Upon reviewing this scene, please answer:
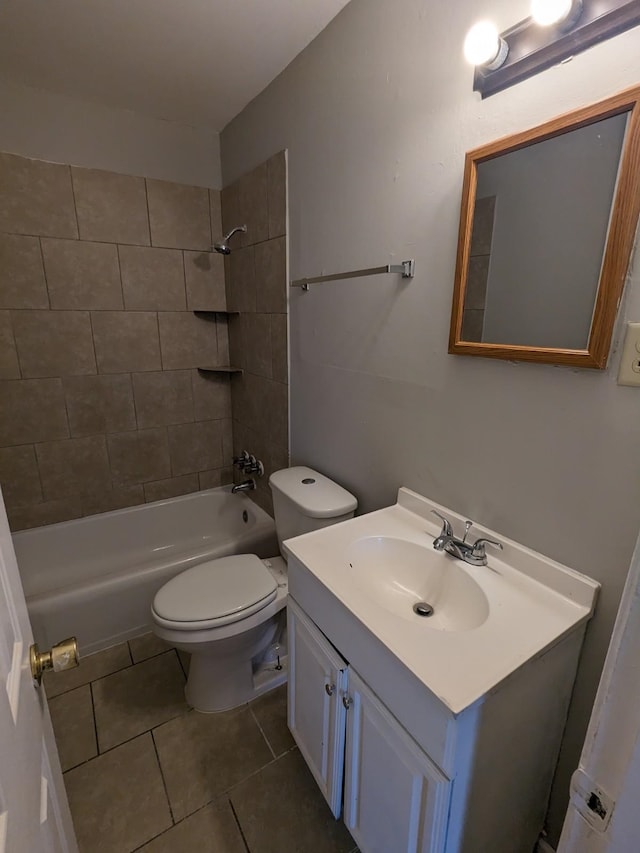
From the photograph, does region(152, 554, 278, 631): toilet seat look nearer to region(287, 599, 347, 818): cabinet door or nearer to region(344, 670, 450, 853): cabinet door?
region(287, 599, 347, 818): cabinet door

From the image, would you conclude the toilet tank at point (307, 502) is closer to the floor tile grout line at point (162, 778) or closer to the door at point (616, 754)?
the floor tile grout line at point (162, 778)

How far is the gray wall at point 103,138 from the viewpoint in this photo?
5.84ft

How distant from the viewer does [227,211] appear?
7.38 ft

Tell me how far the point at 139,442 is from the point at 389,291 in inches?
68.5

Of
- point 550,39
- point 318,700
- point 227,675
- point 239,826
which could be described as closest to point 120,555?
point 227,675

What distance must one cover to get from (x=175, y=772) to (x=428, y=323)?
1645 mm

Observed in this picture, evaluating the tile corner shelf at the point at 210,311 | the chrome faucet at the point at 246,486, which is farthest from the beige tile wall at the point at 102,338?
the chrome faucet at the point at 246,486

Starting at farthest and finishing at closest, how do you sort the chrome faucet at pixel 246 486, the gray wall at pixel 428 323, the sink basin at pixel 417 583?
the chrome faucet at pixel 246 486
the sink basin at pixel 417 583
the gray wall at pixel 428 323

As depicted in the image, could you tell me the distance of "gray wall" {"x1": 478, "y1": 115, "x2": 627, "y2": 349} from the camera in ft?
2.61

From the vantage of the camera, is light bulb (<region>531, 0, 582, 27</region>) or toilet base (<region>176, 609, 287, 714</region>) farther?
toilet base (<region>176, 609, 287, 714</region>)

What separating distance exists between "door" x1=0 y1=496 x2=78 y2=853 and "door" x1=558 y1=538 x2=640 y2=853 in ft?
1.99

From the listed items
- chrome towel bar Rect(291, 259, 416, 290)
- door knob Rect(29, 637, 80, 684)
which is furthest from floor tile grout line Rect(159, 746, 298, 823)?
chrome towel bar Rect(291, 259, 416, 290)

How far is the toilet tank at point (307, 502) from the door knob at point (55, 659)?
82cm

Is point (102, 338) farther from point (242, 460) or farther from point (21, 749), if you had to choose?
point (21, 749)
